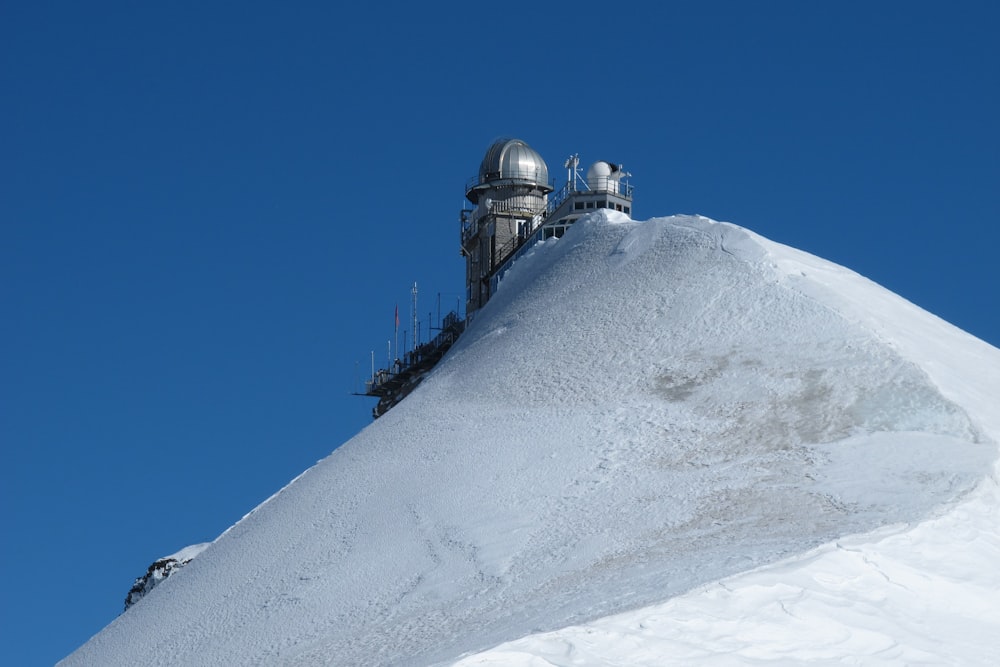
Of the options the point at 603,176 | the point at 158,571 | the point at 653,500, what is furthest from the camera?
the point at 603,176

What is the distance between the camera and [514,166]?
60062 millimetres

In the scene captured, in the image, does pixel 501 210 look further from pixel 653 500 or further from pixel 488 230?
pixel 653 500

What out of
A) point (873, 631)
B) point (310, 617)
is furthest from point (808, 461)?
point (310, 617)

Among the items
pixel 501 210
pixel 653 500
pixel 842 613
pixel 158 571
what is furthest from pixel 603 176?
pixel 842 613

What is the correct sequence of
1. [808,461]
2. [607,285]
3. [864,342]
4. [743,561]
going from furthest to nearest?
[607,285], [864,342], [808,461], [743,561]

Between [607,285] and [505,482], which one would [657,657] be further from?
[607,285]

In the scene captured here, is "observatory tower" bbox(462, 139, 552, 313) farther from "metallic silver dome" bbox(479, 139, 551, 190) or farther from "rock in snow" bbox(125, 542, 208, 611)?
"rock in snow" bbox(125, 542, 208, 611)

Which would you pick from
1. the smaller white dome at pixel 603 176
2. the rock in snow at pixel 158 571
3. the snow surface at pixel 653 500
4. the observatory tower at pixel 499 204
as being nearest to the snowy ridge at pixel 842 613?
the snow surface at pixel 653 500

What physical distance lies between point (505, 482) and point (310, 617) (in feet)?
16.4

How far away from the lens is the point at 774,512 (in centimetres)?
2306

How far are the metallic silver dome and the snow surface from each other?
22.0 metres

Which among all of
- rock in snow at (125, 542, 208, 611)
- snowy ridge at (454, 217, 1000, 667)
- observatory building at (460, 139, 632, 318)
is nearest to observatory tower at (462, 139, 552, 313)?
observatory building at (460, 139, 632, 318)

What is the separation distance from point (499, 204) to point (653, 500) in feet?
118

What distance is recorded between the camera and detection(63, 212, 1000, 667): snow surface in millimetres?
18109
